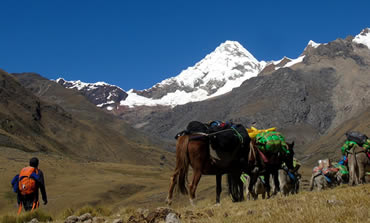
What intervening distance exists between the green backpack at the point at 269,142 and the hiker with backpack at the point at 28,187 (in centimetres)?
764

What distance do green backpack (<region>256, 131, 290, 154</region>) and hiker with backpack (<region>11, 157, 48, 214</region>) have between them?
25.1ft

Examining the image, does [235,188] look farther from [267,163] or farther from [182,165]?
[182,165]

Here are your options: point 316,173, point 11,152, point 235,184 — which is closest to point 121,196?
point 11,152

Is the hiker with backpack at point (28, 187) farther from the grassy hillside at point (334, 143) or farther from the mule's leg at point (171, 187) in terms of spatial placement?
the grassy hillside at point (334, 143)

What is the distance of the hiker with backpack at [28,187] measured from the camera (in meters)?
12.0

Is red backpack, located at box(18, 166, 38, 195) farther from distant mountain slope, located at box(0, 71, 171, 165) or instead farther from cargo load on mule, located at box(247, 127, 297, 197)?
distant mountain slope, located at box(0, 71, 171, 165)

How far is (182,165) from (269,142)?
3.90 m

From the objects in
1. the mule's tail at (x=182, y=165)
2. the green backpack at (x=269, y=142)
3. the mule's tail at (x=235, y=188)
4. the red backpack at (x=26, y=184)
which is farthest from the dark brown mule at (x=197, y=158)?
the red backpack at (x=26, y=184)

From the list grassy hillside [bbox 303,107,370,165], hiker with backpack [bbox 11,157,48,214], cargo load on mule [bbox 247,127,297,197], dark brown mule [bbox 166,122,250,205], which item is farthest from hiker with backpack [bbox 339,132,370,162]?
grassy hillside [bbox 303,107,370,165]

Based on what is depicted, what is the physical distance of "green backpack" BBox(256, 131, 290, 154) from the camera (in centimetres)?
1453

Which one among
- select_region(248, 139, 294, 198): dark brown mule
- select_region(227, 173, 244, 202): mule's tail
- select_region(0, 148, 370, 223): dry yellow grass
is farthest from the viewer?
select_region(248, 139, 294, 198): dark brown mule

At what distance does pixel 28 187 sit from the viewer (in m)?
12.0

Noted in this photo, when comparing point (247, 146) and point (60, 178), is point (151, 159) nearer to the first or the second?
point (60, 178)

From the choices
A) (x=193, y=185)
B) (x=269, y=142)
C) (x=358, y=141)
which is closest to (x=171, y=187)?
(x=193, y=185)
